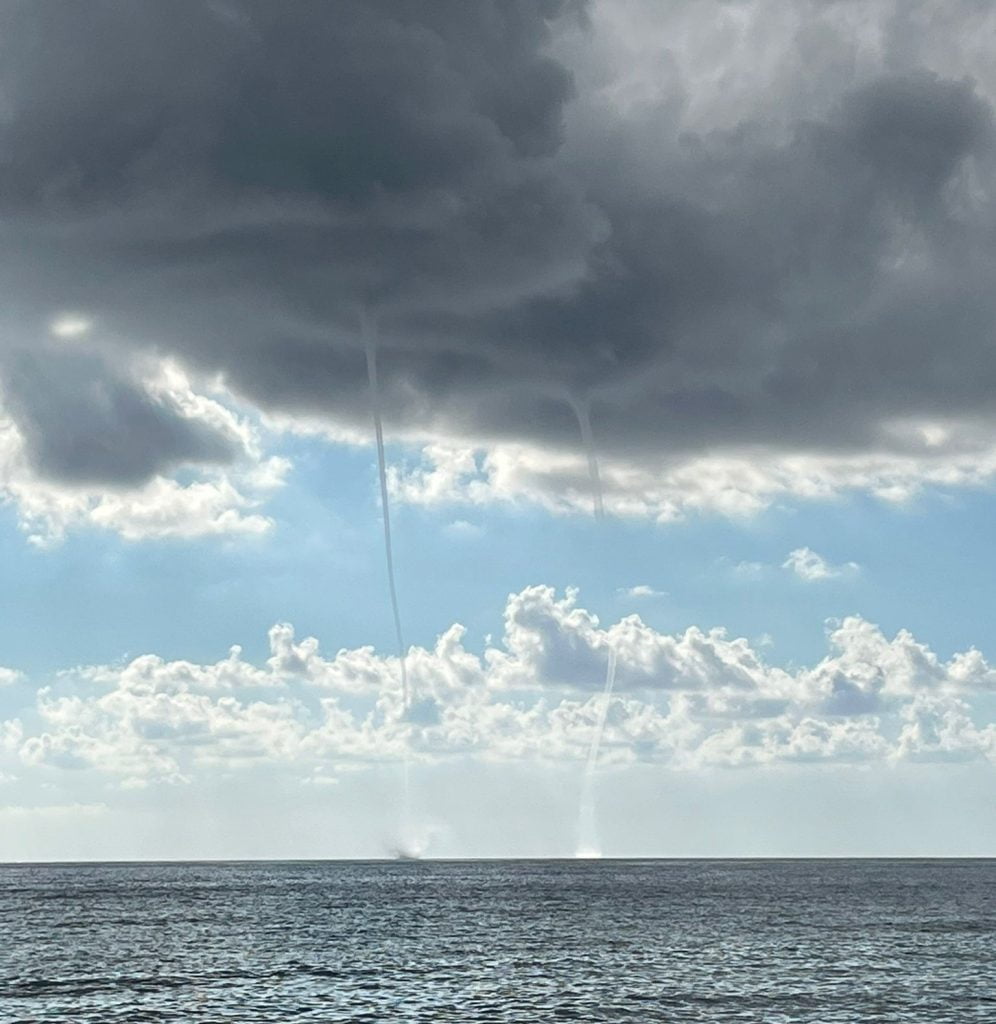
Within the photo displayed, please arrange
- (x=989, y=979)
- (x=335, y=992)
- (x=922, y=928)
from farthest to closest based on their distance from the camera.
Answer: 1. (x=922, y=928)
2. (x=989, y=979)
3. (x=335, y=992)

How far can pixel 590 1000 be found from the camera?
81875mm

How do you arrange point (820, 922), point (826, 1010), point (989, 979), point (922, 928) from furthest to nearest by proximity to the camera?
point (820, 922), point (922, 928), point (989, 979), point (826, 1010)

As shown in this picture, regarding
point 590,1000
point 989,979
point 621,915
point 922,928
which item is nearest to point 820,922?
point 922,928

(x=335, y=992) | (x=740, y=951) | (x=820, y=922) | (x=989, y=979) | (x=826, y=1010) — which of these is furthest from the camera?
(x=820, y=922)

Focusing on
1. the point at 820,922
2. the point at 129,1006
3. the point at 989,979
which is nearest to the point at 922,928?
the point at 820,922

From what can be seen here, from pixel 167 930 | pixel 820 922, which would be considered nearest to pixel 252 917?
pixel 167 930

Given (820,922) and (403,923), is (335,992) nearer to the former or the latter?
(403,923)

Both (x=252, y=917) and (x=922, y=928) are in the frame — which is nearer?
(x=922, y=928)

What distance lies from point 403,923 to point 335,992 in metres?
68.6

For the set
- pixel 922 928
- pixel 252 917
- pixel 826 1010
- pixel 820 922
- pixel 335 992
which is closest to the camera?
pixel 826 1010

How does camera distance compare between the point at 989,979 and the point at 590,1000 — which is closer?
the point at 590,1000

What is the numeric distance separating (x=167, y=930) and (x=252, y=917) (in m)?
23.7

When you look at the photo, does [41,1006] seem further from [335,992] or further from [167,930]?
[167,930]

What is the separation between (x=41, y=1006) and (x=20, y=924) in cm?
8267
